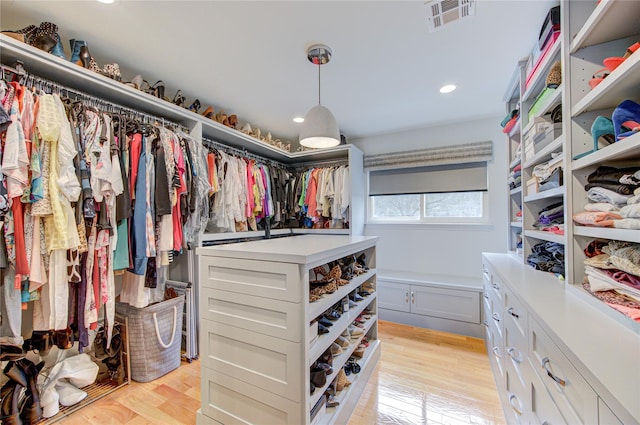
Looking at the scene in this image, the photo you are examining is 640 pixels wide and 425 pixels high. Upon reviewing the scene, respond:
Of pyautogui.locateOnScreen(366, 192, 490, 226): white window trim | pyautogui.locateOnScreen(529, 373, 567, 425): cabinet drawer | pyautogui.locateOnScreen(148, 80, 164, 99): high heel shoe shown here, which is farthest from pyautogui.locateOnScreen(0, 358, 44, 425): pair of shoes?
pyautogui.locateOnScreen(366, 192, 490, 226): white window trim

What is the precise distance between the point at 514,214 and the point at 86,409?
3410mm

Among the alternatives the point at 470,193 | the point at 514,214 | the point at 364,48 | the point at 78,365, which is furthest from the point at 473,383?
the point at 78,365

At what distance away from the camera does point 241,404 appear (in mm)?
1253

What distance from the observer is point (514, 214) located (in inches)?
89.1

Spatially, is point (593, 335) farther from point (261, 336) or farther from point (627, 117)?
point (261, 336)

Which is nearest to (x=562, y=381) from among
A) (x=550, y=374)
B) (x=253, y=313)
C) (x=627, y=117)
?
(x=550, y=374)

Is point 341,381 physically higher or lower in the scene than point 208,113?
lower

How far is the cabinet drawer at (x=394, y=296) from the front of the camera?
9.36 ft

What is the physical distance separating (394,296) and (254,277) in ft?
7.08

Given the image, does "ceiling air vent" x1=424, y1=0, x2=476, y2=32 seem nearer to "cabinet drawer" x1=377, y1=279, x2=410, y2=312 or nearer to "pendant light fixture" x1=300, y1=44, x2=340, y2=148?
"pendant light fixture" x1=300, y1=44, x2=340, y2=148

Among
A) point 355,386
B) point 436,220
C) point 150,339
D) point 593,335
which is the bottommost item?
point 355,386

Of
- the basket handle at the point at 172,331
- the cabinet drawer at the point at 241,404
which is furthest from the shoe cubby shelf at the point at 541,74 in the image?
the basket handle at the point at 172,331

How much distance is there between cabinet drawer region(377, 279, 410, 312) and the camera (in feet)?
9.36

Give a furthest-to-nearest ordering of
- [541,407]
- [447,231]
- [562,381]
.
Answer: [447,231], [541,407], [562,381]
